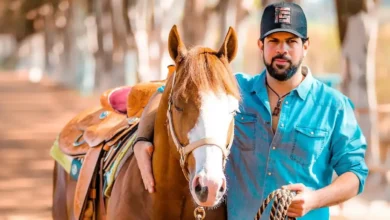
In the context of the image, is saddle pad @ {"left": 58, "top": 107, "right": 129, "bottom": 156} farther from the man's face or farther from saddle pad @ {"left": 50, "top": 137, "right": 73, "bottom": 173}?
the man's face

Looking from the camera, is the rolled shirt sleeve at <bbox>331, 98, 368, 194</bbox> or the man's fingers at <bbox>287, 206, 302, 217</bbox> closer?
the man's fingers at <bbox>287, 206, 302, 217</bbox>

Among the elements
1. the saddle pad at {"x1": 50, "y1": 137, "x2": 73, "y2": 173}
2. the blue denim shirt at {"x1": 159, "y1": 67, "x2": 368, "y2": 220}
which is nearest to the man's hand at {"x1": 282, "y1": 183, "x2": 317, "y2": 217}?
the blue denim shirt at {"x1": 159, "y1": 67, "x2": 368, "y2": 220}

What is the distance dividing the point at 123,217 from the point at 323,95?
124cm

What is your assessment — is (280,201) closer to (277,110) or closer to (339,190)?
(339,190)

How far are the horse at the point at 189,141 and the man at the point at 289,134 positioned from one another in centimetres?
12

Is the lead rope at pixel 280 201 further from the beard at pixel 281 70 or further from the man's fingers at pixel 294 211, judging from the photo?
the beard at pixel 281 70

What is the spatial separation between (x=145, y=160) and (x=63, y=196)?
227 cm

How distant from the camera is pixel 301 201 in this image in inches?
148

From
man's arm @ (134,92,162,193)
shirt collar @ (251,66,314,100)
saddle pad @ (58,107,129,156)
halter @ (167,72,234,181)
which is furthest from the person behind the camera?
saddle pad @ (58,107,129,156)

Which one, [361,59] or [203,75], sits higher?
[203,75]

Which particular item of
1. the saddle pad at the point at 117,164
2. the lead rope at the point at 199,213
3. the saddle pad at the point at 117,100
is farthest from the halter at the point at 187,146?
the saddle pad at the point at 117,100

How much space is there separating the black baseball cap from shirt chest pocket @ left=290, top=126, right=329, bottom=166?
1.58 ft

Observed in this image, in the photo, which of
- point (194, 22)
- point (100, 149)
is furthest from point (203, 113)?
point (194, 22)

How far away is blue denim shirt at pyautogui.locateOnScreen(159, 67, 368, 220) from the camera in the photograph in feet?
13.3
